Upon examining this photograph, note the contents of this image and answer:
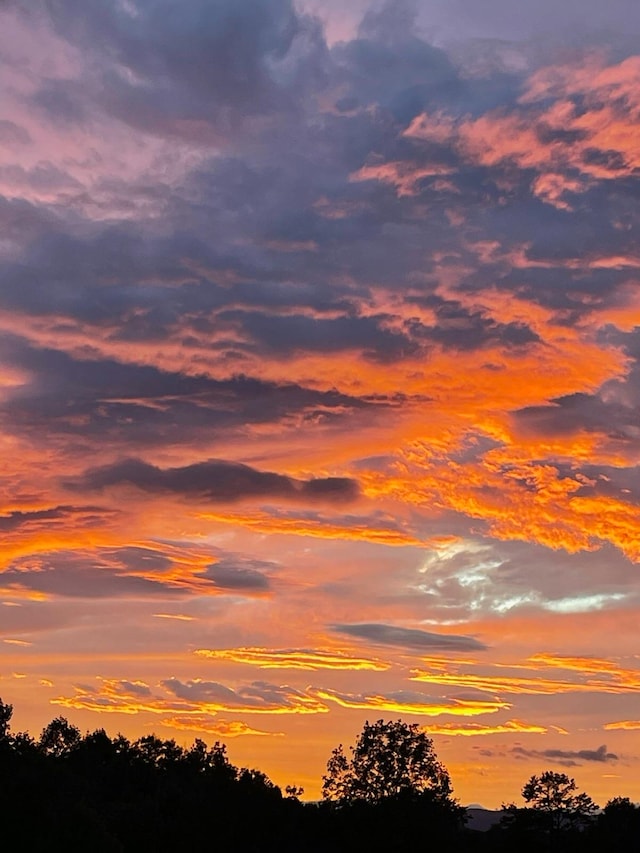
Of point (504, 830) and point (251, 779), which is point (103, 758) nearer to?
point (251, 779)

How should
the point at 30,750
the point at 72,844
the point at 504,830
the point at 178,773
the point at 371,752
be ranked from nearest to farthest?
the point at 72,844 < the point at 30,750 < the point at 371,752 < the point at 504,830 < the point at 178,773

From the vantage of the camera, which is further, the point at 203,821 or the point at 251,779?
the point at 251,779

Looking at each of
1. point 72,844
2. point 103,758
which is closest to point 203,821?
point 72,844

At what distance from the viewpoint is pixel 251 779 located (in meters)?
127

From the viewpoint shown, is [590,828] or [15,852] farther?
Result: [590,828]

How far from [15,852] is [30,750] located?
23.6m

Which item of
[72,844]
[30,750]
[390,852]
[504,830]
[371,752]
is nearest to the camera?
[72,844]

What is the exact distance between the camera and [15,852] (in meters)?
75.8

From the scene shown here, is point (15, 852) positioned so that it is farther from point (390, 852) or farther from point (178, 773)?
point (178, 773)

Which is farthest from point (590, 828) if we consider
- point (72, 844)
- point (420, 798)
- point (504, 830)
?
point (72, 844)

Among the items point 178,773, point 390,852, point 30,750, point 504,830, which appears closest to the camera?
point 30,750

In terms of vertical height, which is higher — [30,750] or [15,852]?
→ [30,750]

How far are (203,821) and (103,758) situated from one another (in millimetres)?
43841

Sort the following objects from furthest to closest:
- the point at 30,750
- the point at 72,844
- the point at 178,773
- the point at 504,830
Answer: the point at 178,773
the point at 504,830
the point at 30,750
the point at 72,844
